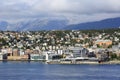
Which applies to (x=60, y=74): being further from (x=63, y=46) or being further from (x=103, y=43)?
(x=63, y=46)

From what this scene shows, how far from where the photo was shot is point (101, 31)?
558ft

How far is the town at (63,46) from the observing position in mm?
120219

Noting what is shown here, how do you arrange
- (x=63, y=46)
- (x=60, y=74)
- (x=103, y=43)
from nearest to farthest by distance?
(x=60, y=74) → (x=103, y=43) → (x=63, y=46)

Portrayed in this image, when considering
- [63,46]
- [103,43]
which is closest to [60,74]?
[103,43]

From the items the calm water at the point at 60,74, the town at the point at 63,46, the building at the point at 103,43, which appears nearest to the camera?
the calm water at the point at 60,74

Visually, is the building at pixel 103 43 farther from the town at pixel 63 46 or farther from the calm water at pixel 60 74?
the calm water at pixel 60 74

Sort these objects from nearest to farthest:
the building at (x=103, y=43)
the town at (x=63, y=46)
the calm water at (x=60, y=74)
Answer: the calm water at (x=60, y=74), the town at (x=63, y=46), the building at (x=103, y=43)

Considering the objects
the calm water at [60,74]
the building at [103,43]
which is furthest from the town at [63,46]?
the calm water at [60,74]

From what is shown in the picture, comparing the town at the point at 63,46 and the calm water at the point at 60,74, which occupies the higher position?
the town at the point at 63,46

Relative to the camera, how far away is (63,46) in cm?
15062

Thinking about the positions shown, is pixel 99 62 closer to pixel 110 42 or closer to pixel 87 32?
pixel 110 42

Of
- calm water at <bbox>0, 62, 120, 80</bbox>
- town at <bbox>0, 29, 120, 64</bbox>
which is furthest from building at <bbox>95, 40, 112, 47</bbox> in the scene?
calm water at <bbox>0, 62, 120, 80</bbox>

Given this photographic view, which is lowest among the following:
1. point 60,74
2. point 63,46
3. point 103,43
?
point 60,74

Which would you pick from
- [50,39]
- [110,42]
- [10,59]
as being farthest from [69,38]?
[10,59]
